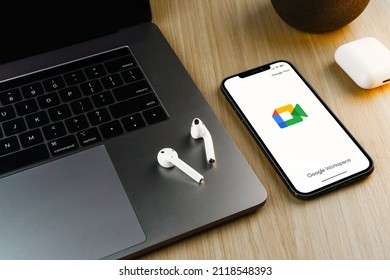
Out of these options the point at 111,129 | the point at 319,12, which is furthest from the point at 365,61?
the point at 111,129

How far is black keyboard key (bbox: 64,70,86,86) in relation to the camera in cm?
67

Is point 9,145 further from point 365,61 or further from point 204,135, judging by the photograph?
point 365,61

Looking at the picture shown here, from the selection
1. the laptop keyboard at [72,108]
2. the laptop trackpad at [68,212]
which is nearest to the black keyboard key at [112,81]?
the laptop keyboard at [72,108]

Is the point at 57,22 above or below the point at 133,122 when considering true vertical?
above

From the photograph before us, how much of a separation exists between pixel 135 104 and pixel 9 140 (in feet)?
0.55

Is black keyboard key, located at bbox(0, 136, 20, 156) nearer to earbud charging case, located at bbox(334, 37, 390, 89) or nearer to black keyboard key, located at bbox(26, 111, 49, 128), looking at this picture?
black keyboard key, located at bbox(26, 111, 49, 128)

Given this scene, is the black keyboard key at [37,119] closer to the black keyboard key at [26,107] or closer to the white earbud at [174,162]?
the black keyboard key at [26,107]

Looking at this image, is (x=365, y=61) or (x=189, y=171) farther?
(x=365, y=61)

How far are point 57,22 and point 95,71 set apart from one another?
9cm

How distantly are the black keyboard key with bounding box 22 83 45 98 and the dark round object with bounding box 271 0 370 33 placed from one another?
38 cm

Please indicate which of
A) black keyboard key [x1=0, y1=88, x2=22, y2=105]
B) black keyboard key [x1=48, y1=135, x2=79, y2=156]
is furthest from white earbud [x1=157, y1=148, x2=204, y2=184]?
black keyboard key [x1=0, y1=88, x2=22, y2=105]

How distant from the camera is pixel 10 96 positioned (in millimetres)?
654
